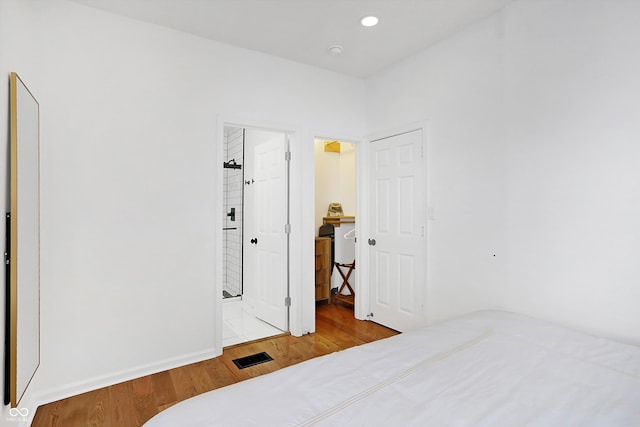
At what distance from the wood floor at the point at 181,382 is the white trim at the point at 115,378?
1.6 inches

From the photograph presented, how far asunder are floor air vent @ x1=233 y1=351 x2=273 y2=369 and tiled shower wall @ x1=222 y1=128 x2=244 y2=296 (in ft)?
6.41

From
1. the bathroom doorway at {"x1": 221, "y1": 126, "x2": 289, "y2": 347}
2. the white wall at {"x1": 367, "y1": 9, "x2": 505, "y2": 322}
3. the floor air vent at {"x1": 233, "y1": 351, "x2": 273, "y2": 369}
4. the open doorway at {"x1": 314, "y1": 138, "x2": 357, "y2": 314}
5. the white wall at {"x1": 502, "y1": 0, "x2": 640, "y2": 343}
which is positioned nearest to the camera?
the white wall at {"x1": 502, "y1": 0, "x2": 640, "y2": 343}

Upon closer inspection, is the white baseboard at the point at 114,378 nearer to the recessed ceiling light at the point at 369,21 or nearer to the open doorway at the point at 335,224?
the open doorway at the point at 335,224

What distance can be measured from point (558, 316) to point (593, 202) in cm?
74

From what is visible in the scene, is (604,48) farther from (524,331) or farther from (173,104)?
(173,104)

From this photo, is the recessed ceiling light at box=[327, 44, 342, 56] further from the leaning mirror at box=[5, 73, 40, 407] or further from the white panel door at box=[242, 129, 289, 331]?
the leaning mirror at box=[5, 73, 40, 407]

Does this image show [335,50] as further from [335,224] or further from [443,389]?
[443,389]

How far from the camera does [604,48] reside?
190 centimetres

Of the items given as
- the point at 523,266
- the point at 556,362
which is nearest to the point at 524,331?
the point at 556,362

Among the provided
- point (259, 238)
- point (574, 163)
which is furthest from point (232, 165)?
point (574, 163)

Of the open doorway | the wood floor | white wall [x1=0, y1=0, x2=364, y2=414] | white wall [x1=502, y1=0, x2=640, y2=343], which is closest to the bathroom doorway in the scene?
the wood floor

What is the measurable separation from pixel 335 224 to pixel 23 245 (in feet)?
11.3

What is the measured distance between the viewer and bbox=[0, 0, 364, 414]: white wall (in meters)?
2.20

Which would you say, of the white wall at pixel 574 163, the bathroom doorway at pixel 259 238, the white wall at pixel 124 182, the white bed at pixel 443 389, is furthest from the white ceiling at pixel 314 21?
the white bed at pixel 443 389
